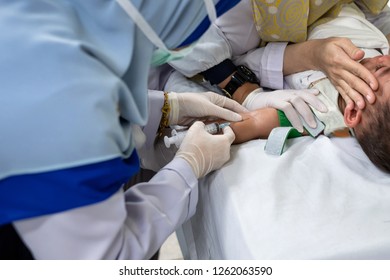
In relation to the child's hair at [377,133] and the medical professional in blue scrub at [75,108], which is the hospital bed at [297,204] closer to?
the child's hair at [377,133]

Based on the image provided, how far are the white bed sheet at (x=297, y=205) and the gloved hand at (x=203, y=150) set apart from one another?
3 centimetres

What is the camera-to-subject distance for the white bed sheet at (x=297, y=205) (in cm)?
76

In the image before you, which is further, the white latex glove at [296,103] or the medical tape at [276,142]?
the white latex glove at [296,103]

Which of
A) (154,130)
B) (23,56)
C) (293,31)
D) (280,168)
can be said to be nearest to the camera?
(23,56)

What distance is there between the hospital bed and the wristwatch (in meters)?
0.33

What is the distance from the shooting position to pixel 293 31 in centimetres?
123

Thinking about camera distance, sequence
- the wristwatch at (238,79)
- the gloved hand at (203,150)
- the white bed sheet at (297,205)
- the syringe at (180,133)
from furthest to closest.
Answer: the wristwatch at (238,79) → the syringe at (180,133) → the gloved hand at (203,150) → the white bed sheet at (297,205)

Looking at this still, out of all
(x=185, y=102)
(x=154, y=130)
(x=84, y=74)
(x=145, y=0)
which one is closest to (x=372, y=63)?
(x=185, y=102)

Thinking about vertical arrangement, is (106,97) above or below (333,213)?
above

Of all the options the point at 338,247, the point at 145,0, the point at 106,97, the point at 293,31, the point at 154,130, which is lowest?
the point at 154,130

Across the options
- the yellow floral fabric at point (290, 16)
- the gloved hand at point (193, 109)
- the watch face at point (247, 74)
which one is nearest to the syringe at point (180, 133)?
the gloved hand at point (193, 109)

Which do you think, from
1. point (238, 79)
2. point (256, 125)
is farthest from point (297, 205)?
point (238, 79)
